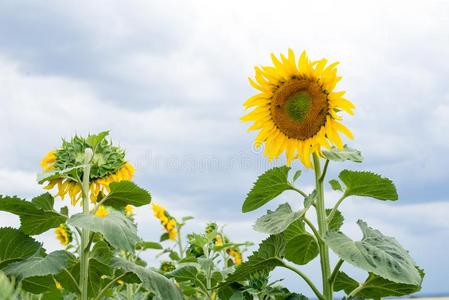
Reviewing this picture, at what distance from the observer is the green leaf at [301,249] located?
241 centimetres

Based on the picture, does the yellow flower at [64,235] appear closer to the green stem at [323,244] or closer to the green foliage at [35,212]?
the green foliage at [35,212]

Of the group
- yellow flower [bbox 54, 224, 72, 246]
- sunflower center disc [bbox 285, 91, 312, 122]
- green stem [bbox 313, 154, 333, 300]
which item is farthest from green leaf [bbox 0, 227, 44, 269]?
yellow flower [bbox 54, 224, 72, 246]

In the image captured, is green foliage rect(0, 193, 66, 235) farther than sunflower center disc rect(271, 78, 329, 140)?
No

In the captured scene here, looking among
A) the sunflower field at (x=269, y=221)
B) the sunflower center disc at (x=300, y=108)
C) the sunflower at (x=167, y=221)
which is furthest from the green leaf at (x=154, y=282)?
the sunflower at (x=167, y=221)

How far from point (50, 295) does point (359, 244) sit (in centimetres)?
143

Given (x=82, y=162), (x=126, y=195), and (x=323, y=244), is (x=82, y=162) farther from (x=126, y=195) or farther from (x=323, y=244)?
(x=323, y=244)

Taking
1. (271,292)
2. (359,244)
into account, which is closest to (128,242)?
(271,292)

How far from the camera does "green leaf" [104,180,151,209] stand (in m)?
2.34

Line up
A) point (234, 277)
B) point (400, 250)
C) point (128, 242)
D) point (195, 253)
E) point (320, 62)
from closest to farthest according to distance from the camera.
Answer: point (128, 242), point (400, 250), point (234, 277), point (320, 62), point (195, 253)

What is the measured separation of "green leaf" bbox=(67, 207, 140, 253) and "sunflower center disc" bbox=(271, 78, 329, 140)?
93cm

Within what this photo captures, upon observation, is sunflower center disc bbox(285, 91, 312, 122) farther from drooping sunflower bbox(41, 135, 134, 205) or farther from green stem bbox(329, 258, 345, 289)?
drooping sunflower bbox(41, 135, 134, 205)

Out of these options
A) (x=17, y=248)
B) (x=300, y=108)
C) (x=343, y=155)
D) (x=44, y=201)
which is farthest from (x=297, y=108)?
(x=17, y=248)

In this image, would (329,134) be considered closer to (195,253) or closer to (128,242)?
(128,242)

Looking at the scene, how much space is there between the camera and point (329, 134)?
96.8 inches
